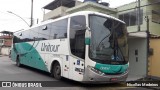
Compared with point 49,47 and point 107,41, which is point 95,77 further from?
point 49,47

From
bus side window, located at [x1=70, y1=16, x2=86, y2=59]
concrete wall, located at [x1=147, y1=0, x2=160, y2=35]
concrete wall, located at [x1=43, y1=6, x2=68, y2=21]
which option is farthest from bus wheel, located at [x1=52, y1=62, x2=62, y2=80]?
concrete wall, located at [x1=43, y1=6, x2=68, y2=21]

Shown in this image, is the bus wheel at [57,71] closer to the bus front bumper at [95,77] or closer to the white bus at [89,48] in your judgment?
the white bus at [89,48]

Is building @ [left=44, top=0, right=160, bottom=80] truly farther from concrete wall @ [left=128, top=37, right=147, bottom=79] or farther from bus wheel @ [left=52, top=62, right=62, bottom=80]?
bus wheel @ [left=52, top=62, right=62, bottom=80]

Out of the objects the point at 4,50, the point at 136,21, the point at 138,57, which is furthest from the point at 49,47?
the point at 4,50

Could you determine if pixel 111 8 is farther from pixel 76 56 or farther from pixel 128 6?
pixel 76 56

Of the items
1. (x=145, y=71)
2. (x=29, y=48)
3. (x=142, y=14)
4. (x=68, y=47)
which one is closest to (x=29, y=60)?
(x=29, y=48)

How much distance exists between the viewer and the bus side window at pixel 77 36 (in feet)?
35.6

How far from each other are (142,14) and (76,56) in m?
18.2

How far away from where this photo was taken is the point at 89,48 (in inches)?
412

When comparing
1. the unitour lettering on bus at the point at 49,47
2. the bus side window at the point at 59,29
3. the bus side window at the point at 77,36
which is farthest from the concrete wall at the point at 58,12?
the bus side window at the point at 77,36

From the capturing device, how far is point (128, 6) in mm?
29188

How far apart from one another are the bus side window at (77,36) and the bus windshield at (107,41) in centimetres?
43

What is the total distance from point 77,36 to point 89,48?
1086mm

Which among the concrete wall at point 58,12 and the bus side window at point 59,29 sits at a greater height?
the concrete wall at point 58,12
